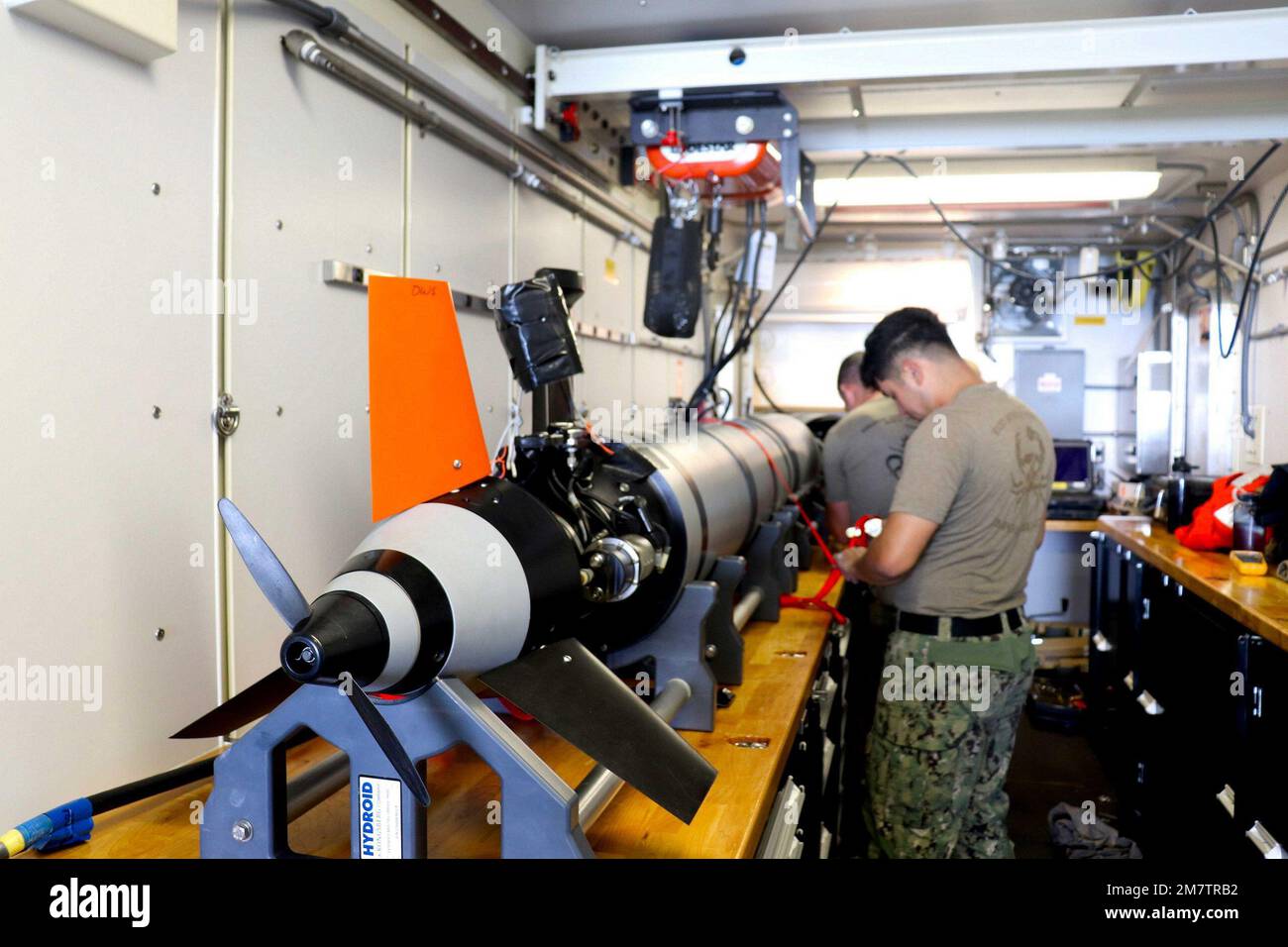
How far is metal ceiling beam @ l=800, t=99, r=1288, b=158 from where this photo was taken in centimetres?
297

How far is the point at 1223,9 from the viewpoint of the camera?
2465mm

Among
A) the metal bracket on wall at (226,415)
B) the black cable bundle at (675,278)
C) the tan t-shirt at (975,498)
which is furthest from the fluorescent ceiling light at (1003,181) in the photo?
the metal bracket on wall at (226,415)

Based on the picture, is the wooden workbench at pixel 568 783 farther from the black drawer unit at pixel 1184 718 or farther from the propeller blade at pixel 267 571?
the black drawer unit at pixel 1184 718

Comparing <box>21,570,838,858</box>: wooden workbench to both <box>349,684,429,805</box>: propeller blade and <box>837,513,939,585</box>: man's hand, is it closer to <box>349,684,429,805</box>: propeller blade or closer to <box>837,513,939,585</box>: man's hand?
<box>349,684,429,805</box>: propeller blade

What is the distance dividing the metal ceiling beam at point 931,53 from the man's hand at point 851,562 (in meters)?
1.12

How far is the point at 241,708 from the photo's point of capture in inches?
48.7

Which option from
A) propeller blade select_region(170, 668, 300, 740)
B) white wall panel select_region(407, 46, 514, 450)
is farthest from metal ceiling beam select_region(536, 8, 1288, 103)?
propeller blade select_region(170, 668, 300, 740)

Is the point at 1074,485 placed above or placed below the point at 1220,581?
above

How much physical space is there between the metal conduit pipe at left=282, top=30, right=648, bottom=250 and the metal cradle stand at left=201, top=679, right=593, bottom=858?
3.67ft

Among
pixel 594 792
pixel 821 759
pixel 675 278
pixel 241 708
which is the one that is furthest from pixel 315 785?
pixel 675 278

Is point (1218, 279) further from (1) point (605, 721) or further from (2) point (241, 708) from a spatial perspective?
(2) point (241, 708)

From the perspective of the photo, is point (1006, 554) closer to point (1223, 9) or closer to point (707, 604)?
point (707, 604)

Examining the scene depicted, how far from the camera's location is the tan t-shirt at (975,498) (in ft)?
7.36

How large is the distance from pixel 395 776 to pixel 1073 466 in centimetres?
495
